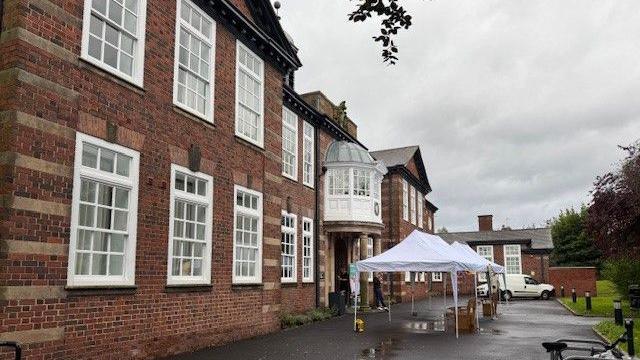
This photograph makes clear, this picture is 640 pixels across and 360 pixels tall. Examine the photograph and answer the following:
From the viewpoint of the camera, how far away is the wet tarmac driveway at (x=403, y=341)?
1138 centimetres

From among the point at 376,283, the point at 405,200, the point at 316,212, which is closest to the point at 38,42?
the point at 316,212

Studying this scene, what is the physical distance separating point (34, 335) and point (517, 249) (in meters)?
46.0

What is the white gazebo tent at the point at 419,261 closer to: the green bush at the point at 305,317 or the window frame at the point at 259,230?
the green bush at the point at 305,317

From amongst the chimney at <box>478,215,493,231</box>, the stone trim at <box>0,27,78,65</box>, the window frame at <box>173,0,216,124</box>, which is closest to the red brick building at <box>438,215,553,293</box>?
the chimney at <box>478,215,493,231</box>

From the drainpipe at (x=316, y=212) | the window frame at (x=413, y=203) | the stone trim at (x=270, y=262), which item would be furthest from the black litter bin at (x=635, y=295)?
the window frame at (x=413, y=203)

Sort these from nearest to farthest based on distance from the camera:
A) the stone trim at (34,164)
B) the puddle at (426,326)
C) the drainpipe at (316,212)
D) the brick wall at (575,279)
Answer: the stone trim at (34,164)
the puddle at (426,326)
the drainpipe at (316,212)
the brick wall at (575,279)

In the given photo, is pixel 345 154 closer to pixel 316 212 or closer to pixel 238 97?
pixel 316 212

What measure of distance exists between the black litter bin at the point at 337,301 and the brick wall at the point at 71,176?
306 inches

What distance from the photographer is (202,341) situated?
1145cm

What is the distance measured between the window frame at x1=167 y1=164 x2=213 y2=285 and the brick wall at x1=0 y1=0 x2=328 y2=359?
16cm

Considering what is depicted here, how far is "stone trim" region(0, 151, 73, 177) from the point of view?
7.48 metres

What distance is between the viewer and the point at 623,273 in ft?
75.3

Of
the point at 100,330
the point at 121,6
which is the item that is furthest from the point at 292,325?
the point at 121,6

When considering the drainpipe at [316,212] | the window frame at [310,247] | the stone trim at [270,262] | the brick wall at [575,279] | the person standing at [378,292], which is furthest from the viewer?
the brick wall at [575,279]
